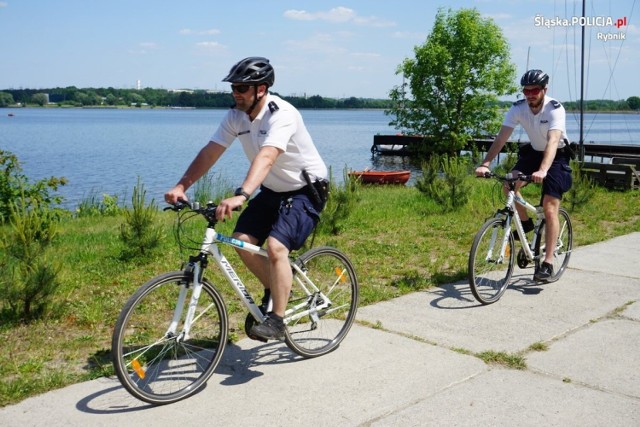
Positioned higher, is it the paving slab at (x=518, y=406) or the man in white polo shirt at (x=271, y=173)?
the man in white polo shirt at (x=271, y=173)

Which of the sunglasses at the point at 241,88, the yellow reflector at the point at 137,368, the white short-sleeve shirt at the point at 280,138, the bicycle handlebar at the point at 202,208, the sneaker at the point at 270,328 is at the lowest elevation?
the yellow reflector at the point at 137,368

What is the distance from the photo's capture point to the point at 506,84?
52844 mm

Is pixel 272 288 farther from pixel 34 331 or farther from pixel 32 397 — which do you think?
pixel 34 331

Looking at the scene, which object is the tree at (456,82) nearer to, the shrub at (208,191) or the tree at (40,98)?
the shrub at (208,191)

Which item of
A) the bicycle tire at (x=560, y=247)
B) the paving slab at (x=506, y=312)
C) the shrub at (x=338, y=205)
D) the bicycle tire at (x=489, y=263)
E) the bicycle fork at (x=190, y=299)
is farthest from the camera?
the shrub at (x=338, y=205)

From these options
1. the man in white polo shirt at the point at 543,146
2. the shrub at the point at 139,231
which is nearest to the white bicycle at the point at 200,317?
the man in white polo shirt at the point at 543,146

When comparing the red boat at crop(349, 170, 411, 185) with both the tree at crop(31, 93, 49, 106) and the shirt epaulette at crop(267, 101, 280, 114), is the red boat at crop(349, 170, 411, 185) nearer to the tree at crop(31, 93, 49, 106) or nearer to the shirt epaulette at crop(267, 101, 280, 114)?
the shirt epaulette at crop(267, 101, 280, 114)

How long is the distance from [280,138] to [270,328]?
1207 mm

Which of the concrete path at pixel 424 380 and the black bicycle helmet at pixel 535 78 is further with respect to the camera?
the black bicycle helmet at pixel 535 78

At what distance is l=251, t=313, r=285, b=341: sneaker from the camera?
4371 millimetres

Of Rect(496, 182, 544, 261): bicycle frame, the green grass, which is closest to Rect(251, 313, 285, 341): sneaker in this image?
the green grass

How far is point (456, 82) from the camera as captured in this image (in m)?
51.7

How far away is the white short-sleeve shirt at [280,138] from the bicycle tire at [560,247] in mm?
3389

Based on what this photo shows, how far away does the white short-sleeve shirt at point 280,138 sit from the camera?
168 inches
